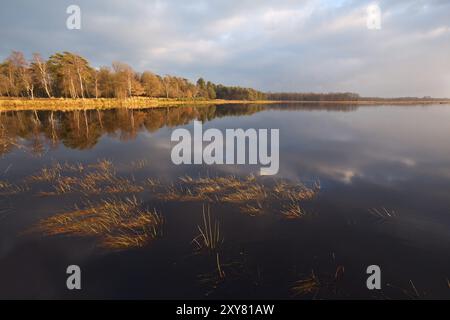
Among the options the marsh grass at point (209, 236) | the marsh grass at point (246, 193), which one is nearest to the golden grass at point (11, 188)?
the marsh grass at point (246, 193)

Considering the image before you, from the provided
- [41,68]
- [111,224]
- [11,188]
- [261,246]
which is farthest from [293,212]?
[41,68]

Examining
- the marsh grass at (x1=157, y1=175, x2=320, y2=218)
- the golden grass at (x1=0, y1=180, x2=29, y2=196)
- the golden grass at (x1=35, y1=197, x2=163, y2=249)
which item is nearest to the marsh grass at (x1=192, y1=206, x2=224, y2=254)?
the golden grass at (x1=35, y1=197, x2=163, y2=249)

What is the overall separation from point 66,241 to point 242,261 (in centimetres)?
637

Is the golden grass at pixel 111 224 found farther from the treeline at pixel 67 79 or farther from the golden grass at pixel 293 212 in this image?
the treeline at pixel 67 79

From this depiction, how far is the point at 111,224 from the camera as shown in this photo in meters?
9.26

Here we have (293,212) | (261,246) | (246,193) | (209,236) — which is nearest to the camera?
(261,246)

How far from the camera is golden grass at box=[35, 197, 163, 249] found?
8.31m

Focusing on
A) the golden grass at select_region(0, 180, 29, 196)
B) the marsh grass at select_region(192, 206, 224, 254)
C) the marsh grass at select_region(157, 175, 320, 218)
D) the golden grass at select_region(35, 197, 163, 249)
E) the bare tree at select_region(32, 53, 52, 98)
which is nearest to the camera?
the marsh grass at select_region(192, 206, 224, 254)

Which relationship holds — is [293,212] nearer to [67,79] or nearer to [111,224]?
[111,224]

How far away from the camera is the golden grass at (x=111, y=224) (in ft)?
27.3

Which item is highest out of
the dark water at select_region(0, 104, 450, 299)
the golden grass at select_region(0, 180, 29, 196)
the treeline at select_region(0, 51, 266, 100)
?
the treeline at select_region(0, 51, 266, 100)

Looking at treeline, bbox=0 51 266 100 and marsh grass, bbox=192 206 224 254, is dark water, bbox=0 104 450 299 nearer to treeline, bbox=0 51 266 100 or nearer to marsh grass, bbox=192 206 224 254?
marsh grass, bbox=192 206 224 254
